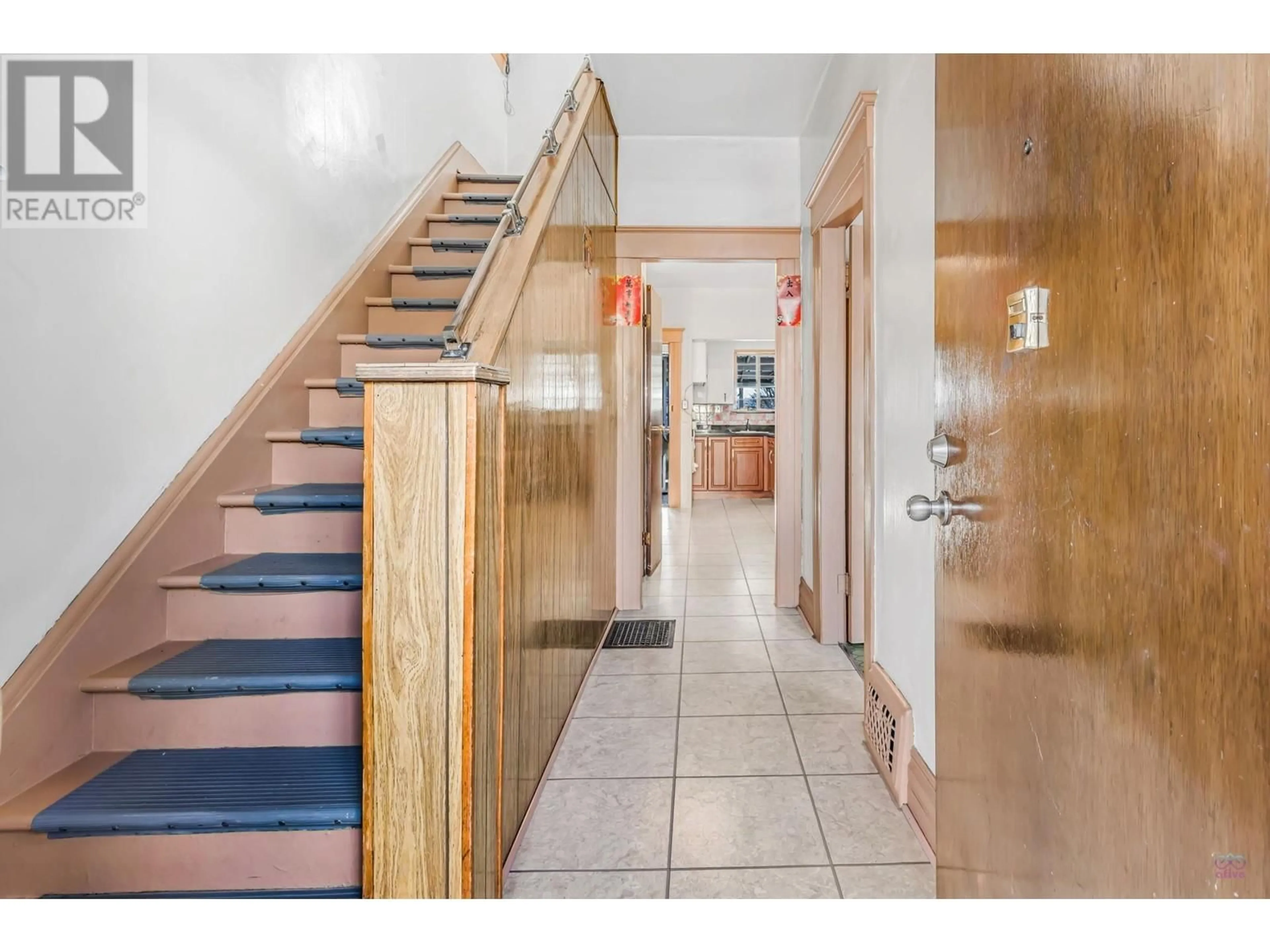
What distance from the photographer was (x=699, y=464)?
9.32m

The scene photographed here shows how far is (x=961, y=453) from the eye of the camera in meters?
1.08

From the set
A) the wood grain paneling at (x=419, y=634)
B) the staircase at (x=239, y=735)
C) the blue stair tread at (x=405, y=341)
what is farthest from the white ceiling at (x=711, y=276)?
the wood grain paneling at (x=419, y=634)

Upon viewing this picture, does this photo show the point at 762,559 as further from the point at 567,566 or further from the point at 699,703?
the point at 567,566

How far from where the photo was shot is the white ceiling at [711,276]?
7371 mm

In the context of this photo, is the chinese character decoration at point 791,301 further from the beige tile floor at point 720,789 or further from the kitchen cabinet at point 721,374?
the kitchen cabinet at point 721,374

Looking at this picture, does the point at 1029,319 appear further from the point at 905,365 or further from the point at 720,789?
the point at 720,789

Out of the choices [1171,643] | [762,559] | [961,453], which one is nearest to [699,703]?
[961,453]

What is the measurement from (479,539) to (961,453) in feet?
2.72

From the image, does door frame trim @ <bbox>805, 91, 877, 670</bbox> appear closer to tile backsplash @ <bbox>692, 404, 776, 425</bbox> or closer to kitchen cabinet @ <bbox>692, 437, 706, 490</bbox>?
kitchen cabinet @ <bbox>692, 437, 706, 490</bbox>

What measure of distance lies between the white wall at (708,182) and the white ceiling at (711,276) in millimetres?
3252

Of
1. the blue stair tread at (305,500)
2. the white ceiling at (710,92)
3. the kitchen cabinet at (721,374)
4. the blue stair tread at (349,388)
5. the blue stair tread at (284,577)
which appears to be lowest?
the blue stair tread at (284,577)

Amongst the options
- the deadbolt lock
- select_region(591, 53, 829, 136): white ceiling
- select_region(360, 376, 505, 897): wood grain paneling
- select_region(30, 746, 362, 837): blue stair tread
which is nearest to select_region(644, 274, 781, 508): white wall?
select_region(591, 53, 829, 136): white ceiling

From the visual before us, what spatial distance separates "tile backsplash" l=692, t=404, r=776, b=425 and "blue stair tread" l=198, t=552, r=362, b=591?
8486 millimetres

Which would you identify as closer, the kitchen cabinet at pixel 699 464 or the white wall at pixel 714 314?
the white wall at pixel 714 314
